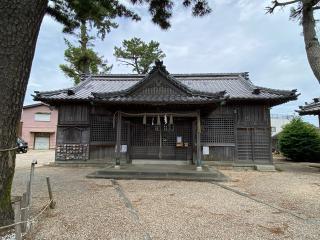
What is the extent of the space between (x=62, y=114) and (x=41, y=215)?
9.01m

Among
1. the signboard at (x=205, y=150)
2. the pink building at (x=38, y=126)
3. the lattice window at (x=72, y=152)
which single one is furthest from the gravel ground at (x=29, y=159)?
the pink building at (x=38, y=126)

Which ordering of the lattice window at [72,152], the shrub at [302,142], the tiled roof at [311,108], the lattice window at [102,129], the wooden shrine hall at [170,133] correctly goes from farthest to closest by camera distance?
the shrub at [302,142], the tiled roof at [311,108], the lattice window at [102,129], the lattice window at [72,152], the wooden shrine hall at [170,133]

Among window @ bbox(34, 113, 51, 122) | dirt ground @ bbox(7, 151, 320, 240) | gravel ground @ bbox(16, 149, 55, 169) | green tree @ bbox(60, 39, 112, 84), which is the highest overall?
green tree @ bbox(60, 39, 112, 84)

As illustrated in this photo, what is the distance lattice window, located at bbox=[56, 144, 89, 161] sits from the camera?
12.5 m

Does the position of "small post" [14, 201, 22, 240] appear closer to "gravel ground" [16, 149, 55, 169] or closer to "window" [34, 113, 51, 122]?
"gravel ground" [16, 149, 55, 169]

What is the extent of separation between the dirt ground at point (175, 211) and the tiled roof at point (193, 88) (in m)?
4.15

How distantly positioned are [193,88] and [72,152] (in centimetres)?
827

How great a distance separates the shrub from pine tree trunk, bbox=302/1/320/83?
1298 cm

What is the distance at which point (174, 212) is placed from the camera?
496 cm

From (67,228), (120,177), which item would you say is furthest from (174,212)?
(120,177)

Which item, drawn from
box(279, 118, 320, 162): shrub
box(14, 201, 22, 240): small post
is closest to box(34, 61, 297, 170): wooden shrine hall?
box(279, 118, 320, 162): shrub

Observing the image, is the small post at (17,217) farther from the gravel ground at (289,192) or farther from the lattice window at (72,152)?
the lattice window at (72,152)

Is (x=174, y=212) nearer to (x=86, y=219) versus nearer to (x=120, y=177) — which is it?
(x=86, y=219)

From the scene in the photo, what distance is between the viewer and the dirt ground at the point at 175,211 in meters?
3.89
